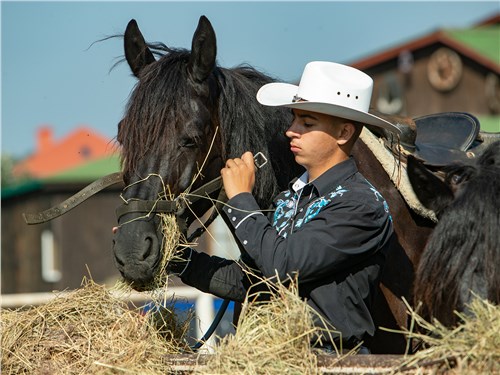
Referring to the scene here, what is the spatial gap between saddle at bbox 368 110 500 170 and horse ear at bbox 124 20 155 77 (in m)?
1.27

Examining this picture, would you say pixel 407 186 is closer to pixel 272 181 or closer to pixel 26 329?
pixel 272 181

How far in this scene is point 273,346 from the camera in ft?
10.6

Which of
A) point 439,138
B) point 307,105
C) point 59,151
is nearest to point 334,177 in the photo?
point 307,105

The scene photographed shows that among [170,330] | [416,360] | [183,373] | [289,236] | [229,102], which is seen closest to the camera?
[416,360]

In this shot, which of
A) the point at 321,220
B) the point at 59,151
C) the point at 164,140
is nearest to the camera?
the point at 321,220

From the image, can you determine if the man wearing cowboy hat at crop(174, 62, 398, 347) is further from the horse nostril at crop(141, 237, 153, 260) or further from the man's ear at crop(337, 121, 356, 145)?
the horse nostril at crop(141, 237, 153, 260)

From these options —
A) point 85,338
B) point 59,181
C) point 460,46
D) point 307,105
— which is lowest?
point 59,181

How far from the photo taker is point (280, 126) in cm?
472

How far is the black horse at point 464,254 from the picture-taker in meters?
3.26

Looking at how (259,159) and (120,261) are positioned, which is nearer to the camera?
(120,261)

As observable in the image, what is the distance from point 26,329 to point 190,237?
89 centimetres

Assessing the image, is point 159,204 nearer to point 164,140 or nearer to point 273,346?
point 164,140

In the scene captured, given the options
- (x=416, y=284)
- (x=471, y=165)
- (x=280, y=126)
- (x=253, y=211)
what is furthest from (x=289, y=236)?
(x=280, y=126)

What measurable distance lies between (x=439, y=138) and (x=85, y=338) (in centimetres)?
285
